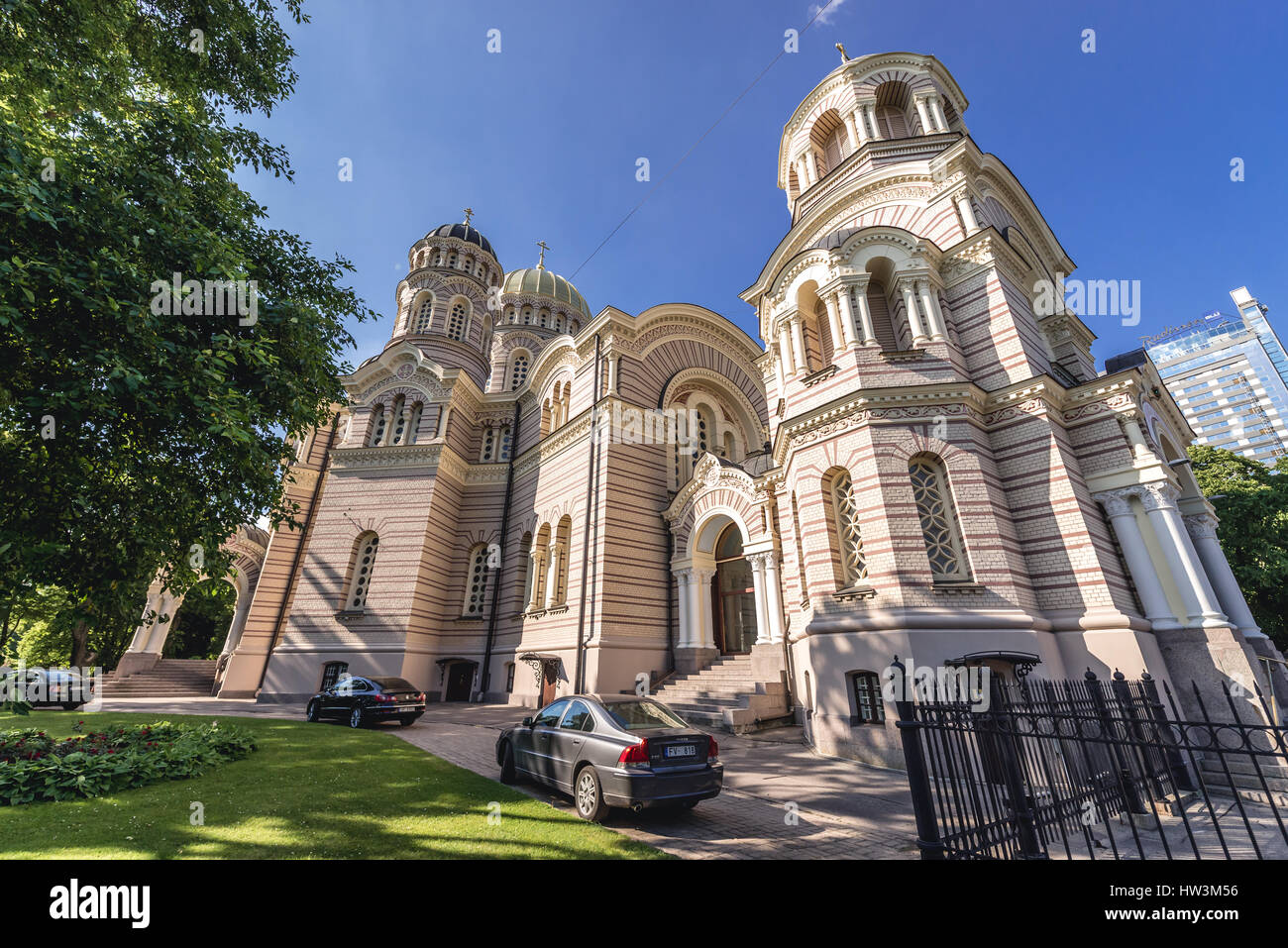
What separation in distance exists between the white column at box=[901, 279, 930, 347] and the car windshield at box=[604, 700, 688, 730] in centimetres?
1081

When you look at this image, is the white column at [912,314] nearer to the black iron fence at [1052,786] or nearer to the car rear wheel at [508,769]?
the black iron fence at [1052,786]

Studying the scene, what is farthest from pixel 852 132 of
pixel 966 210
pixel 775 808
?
pixel 775 808

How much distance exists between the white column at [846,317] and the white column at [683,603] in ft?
29.4

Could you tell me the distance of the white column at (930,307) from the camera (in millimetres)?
13273

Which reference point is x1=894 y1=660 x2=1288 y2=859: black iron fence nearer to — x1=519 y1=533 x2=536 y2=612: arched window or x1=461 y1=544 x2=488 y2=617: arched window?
x1=519 y1=533 x2=536 y2=612: arched window

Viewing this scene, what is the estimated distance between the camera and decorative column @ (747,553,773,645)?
15.2 meters

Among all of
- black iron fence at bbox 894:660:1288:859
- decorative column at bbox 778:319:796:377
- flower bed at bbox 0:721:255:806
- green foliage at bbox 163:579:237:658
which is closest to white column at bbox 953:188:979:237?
decorative column at bbox 778:319:796:377

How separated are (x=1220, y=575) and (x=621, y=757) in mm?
17217

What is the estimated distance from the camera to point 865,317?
13.3m

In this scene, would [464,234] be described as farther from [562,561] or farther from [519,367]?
[562,561]

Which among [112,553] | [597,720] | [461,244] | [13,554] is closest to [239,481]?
[112,553]

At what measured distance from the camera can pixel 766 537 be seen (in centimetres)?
1579
